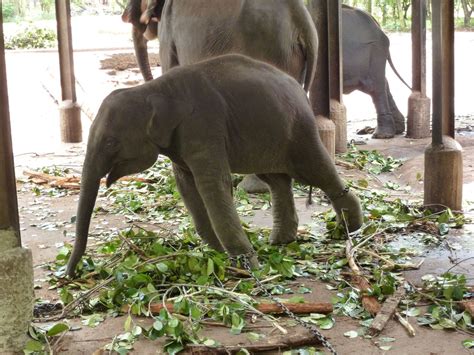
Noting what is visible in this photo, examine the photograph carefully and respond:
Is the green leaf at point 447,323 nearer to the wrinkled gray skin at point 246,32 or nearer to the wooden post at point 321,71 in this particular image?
the wrinkled gray skin at point 246,32

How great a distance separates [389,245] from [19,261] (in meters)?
2.45

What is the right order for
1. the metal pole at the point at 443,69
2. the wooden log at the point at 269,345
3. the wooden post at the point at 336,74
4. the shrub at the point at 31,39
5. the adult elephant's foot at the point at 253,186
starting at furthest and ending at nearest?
the shrub at the point at 31,39, the wooden post at the point at 336,74, the adult elephant's foot at the point at 253,186, the metal pole at the point at 443,69, the wooden log at the point at 269,345

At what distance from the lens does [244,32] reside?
581 centimetres

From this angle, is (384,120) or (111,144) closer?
(111,144)

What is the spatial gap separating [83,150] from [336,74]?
3104 millimetres

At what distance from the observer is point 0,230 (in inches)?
137

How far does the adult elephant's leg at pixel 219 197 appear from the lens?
4336 millimetres

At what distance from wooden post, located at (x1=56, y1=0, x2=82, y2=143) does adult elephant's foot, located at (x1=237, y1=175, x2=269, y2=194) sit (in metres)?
Answer: 3.89

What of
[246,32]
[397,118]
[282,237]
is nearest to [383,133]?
[397,118]

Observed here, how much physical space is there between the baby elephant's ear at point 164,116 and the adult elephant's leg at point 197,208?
1.54ft

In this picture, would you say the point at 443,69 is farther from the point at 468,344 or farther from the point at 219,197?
the point at 468,344

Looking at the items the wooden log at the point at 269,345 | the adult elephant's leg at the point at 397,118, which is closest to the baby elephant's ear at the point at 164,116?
the wooden log at the point at 269,345

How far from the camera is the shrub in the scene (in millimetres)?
19219

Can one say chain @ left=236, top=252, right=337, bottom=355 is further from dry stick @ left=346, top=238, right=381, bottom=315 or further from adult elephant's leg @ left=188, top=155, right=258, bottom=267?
dry stick @ left=346, top=238, right=381, bottom=315
